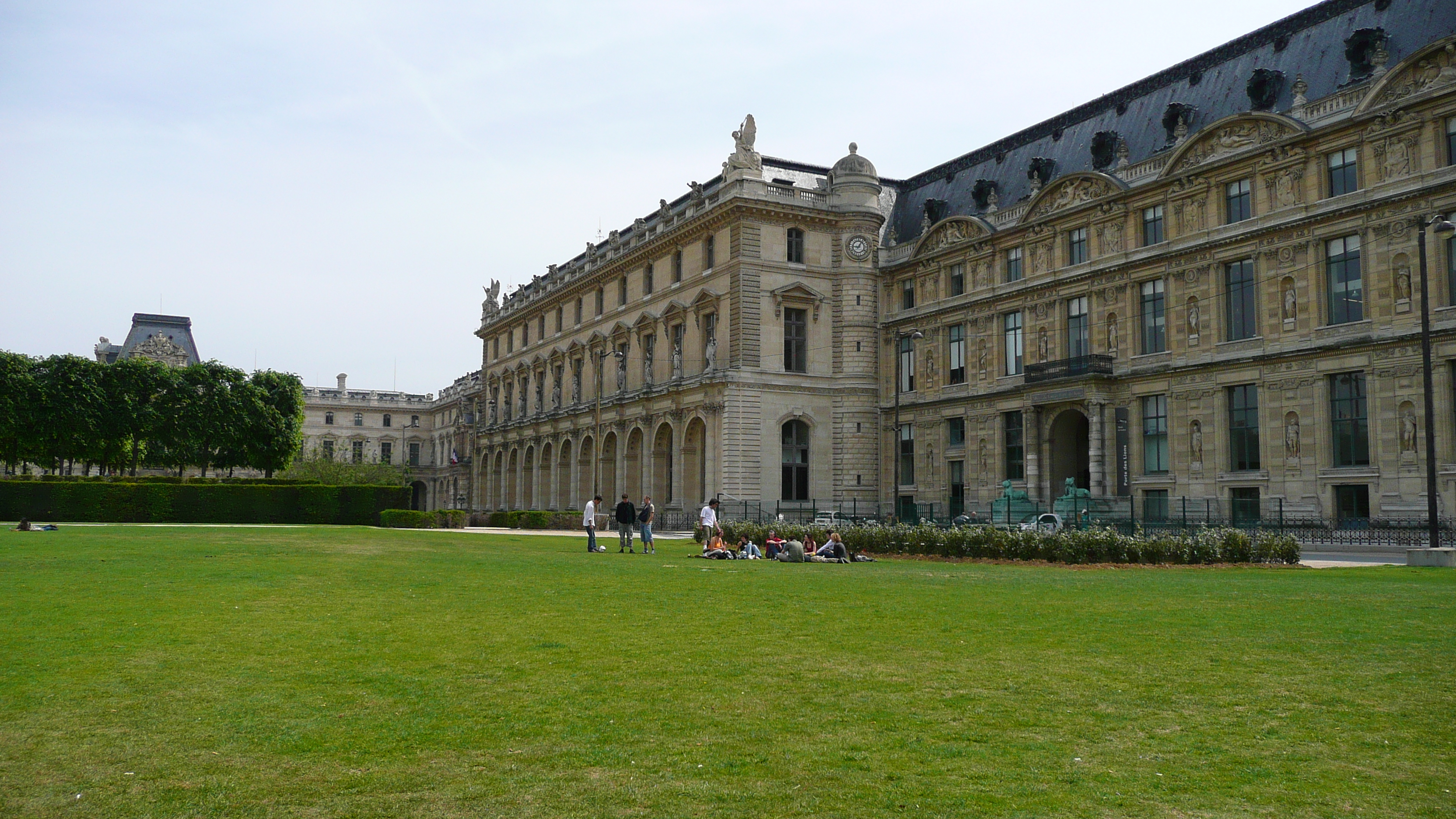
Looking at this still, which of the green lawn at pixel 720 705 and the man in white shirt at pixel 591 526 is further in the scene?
the man in white shirt at pixel 591 526

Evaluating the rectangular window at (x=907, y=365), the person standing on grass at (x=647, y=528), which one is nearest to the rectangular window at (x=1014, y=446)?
the rectangular window at (x=907, y=365)

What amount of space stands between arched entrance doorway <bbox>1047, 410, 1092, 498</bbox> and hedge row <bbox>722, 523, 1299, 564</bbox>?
1913cm

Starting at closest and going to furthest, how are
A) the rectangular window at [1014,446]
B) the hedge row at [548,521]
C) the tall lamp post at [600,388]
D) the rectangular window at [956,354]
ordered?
the rectangular window at [1014,446], the rectangular window at [956,354], the hedge row at [548,521], the tall lamp post at [600,388]

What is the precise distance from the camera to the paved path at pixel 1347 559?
28875mm

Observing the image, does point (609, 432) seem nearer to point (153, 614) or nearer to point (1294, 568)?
point (1294, 568)

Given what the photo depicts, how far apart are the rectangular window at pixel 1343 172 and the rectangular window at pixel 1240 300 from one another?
13.4 feet

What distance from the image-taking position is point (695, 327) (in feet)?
214

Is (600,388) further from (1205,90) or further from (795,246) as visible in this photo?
(1205,90)

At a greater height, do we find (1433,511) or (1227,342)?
(1227,342)

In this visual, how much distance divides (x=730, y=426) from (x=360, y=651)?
48615 mm

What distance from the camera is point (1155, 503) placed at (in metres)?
47.7

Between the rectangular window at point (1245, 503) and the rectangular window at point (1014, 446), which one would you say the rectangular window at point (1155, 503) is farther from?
the rectangular window at point (1014, 446)

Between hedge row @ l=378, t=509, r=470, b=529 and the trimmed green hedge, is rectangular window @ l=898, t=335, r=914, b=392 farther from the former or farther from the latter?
the trimmed green hedge

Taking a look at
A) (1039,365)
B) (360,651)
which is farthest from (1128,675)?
(1039,365)
